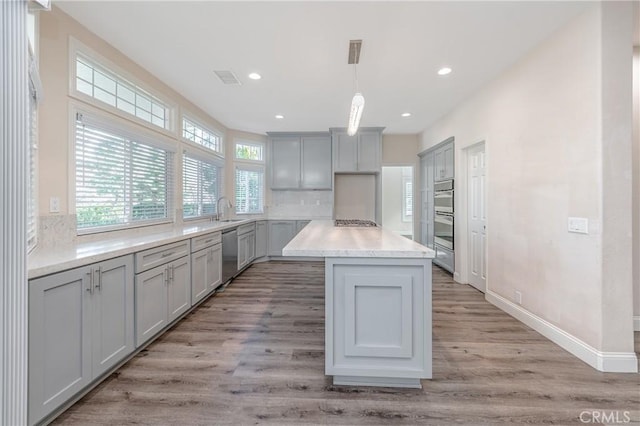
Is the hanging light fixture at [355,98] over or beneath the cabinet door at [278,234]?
over

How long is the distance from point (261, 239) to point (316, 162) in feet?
6.58

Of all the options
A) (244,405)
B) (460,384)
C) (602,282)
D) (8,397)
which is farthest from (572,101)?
(8,397)

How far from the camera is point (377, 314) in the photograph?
1847mm

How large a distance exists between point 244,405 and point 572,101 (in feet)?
10.9

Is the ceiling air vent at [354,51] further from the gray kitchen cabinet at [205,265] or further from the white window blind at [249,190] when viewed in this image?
the white window blind at [249,190]

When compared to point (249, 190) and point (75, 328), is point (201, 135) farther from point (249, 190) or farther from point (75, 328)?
point (75, 328)

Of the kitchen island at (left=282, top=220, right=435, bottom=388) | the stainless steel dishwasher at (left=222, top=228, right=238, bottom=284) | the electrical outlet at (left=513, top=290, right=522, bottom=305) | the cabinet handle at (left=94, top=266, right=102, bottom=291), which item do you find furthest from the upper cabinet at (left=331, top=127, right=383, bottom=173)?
the cabinet handle at (left=94, top=266, right=102, bottom=291)

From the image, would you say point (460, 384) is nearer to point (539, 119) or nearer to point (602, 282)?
point (602, 282)

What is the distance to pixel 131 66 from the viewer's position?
2.97 m

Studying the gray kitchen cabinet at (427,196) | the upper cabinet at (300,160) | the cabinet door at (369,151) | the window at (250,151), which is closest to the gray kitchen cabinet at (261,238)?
the upper cabinet at (300,160)

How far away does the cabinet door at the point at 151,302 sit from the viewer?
2207mm

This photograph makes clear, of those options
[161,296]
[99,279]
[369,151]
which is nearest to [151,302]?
[161,296]

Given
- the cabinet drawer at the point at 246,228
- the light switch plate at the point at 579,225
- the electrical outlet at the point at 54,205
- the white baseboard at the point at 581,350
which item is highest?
the electrical outlet at the point at 54,205

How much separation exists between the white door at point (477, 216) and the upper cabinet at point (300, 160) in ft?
9.22
